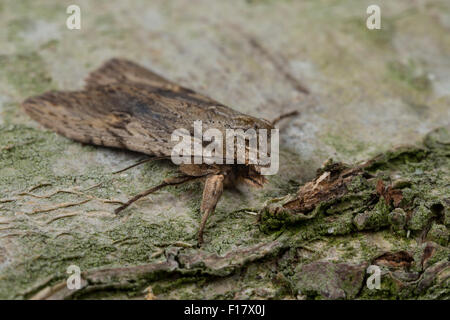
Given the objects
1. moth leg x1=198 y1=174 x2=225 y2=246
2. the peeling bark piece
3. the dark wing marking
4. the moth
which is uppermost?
the dark wing marking

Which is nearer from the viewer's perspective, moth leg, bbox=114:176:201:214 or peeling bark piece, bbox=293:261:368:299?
peeling bark piece, bbox=293:261:368:299

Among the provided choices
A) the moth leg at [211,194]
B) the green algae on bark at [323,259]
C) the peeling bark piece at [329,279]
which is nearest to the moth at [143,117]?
the moth leg at [211,194]

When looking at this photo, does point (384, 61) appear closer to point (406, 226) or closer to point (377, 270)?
point (406, 226)

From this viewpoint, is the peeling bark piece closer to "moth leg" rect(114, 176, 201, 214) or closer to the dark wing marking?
"moth leg" rect(114, 176, 201, 214)

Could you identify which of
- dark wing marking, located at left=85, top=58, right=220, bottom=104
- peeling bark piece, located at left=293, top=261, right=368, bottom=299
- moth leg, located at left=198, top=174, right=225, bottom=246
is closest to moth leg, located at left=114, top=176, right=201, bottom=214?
moth leg, located at left=198, top=174, right=225, bottom=246

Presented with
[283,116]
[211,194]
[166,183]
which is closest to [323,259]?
[211,194]

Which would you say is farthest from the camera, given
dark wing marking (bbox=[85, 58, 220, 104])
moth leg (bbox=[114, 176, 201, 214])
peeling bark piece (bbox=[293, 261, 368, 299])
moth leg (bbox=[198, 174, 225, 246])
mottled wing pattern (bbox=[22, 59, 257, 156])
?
dark wing marking (bbox=[85, 58, 220, 104])

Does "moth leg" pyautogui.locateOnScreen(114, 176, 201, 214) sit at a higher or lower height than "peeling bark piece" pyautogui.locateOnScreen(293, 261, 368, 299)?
higher

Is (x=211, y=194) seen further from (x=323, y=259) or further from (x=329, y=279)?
(x=329, y=279)

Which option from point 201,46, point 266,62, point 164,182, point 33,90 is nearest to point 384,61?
point 266,62
